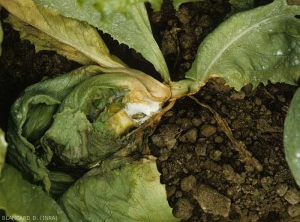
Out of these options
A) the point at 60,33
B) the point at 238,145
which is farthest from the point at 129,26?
the point at 238,145

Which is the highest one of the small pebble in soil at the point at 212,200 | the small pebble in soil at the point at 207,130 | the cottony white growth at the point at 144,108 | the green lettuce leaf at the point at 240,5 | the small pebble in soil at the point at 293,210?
the green lettuce leaf at the point at 240,5

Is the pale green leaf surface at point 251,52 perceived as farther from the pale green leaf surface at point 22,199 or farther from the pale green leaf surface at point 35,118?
the pale green leaf surface at point 22,199

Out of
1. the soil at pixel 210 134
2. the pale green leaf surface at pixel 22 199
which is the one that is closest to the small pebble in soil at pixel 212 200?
the soil at pixel 210 134

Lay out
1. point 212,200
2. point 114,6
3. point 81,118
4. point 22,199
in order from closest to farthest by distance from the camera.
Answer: point 114,6, point 22,199, point 81,118, point 212,200

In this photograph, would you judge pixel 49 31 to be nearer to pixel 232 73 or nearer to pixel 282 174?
pixel 232 73

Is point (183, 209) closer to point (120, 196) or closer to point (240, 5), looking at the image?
point (120, 196)

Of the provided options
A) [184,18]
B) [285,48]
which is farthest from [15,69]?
[285,48]

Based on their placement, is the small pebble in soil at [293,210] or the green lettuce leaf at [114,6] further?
the small pebble in soil at [293,210]
